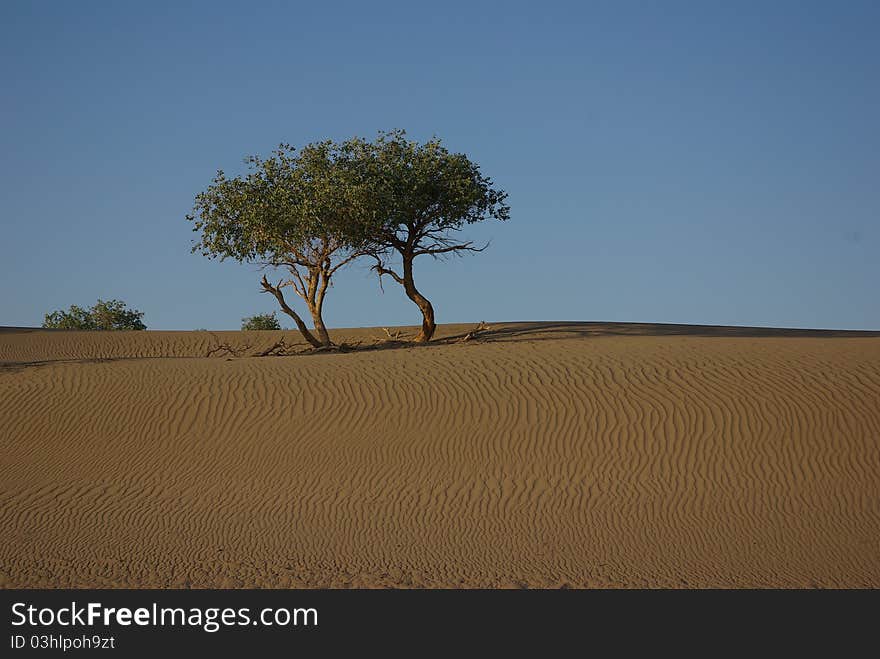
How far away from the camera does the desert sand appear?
10.8 m

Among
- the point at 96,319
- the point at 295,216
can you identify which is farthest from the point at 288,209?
the point at 96,319

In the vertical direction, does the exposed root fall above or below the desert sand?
above

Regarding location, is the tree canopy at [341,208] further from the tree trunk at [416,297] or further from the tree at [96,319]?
the tree at [96,319]

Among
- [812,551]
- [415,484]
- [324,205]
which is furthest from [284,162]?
[812,551]

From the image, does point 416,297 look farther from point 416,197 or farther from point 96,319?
point 96,319

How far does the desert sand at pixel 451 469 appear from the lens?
10781mm

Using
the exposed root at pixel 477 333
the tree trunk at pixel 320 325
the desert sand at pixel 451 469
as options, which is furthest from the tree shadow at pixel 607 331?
the desert sand at pixel 451 469

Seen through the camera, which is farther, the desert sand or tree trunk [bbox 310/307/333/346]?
tree trunk [bbox 310/307/333/346]

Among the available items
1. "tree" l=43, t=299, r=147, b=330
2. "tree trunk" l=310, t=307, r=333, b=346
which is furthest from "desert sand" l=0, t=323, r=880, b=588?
"tree" l=43, t=299, r=147, b=330

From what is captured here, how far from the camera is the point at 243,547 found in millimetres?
11430

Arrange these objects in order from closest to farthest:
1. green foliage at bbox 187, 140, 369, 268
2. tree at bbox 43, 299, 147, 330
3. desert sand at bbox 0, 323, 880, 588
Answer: desert sand at bbox 0, 323, 880, 588 < green foliage at bbox 187, 140, 369, 268 < tree at bbox 43, 299, 147, 330

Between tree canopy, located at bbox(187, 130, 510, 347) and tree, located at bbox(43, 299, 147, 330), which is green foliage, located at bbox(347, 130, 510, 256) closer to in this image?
tree canopy, located at bbox(187, 130, 510, 347)
